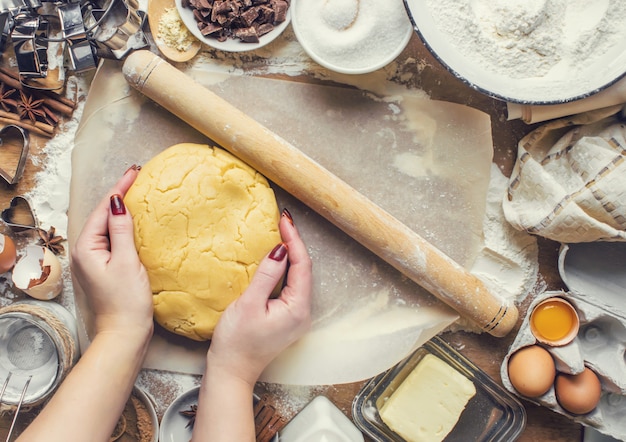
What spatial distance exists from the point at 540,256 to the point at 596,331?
0.84 feet

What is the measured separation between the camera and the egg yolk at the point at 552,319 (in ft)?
5.03

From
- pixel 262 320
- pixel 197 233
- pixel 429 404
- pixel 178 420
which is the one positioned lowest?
pixel 178 420

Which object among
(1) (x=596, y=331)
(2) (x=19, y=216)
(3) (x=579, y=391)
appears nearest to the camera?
(3) (x=579, y=391)

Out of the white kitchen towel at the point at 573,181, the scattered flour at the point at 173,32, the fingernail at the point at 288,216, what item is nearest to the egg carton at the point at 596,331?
the white kitchen towel at the point at 573,181

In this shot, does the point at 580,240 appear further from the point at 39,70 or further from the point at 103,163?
the point at 39,70

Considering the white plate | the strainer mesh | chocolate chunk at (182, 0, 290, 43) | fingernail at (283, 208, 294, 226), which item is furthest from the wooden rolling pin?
the strainer mesh

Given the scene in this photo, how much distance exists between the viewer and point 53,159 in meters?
1.69

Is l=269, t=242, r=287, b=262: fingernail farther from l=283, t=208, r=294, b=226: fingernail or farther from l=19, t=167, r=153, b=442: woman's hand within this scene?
l=19, t=167, r=153, b=442: woman's hand

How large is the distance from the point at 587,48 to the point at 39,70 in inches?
60.5

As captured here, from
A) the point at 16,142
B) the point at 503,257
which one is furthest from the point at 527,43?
the point at 16,142

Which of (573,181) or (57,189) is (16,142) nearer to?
(57,189)

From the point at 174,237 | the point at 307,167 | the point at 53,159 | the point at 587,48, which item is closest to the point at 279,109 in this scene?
the point at 307,167

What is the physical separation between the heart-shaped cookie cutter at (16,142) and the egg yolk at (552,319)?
61.0 inches

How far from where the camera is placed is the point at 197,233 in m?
1.56
